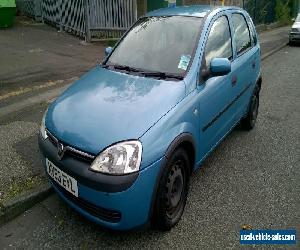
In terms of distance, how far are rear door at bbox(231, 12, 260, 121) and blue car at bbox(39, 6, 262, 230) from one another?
1.5 inches

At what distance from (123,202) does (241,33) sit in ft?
10.3

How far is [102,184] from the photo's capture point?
257 centimetres

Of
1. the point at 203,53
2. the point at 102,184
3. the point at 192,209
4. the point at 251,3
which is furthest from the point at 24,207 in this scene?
the point at 251,3

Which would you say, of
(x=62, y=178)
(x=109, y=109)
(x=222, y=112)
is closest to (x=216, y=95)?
(x=222, y=112)

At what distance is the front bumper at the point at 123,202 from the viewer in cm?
259

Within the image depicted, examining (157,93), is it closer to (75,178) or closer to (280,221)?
(75,178)

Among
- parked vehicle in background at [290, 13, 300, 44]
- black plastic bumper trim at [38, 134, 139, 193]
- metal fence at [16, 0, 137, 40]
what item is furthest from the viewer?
parked vehicle in background at [290, 13, 300, 44]

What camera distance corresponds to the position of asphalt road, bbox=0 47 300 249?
302 centimetres

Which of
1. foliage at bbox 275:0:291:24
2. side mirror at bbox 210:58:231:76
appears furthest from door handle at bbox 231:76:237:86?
foliage at bbox 275:0:291:24

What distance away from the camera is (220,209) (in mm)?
3465

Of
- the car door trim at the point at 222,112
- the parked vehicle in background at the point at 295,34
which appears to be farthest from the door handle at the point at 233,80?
the parked vehicle in background at the point at 295,34

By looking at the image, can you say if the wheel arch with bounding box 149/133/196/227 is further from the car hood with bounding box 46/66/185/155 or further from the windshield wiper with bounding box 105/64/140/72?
the windshield wiper with bounding box 105/64/140/72

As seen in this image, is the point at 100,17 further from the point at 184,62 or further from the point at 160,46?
the point at 184,62

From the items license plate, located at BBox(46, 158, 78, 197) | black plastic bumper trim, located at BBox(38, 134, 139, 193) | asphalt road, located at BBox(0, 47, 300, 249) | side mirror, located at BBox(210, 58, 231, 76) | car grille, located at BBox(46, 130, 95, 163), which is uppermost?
side mirror, located at BBox(210, 58, 231, 76)
